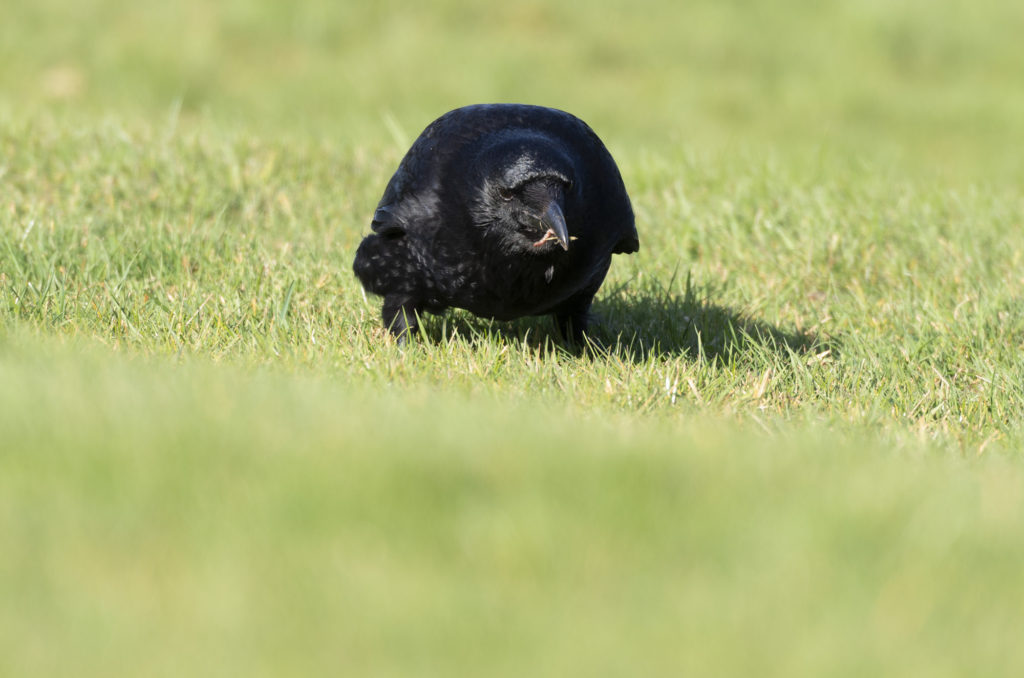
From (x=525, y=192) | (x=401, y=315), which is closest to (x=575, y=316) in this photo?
(x=401, y=315)

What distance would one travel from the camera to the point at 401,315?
4102 mm

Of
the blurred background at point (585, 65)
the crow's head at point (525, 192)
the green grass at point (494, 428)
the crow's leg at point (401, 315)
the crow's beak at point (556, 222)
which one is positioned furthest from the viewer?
the blurred background at point (585, 65)

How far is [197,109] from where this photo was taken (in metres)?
9.82

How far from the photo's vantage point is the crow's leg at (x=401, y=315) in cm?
405

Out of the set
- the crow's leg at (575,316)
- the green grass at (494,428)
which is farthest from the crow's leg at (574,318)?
the green grass at (494,428)

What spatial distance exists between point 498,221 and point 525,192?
0.54 feet

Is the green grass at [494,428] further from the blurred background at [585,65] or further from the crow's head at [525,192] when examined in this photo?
the blurred background at [585,65]

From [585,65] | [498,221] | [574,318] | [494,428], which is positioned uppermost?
[585,65]

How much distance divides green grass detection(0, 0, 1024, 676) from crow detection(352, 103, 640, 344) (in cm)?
24

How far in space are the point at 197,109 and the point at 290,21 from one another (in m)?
1.81

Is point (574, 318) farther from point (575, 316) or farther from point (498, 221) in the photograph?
point (498, 221)

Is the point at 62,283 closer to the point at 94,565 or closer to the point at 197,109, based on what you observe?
the point at 94,565

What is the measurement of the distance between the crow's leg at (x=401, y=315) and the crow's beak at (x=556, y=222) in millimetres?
796

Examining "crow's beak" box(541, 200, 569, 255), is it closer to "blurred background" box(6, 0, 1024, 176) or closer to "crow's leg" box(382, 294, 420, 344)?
"crow's leg" box(382, 294, 420, 344)
